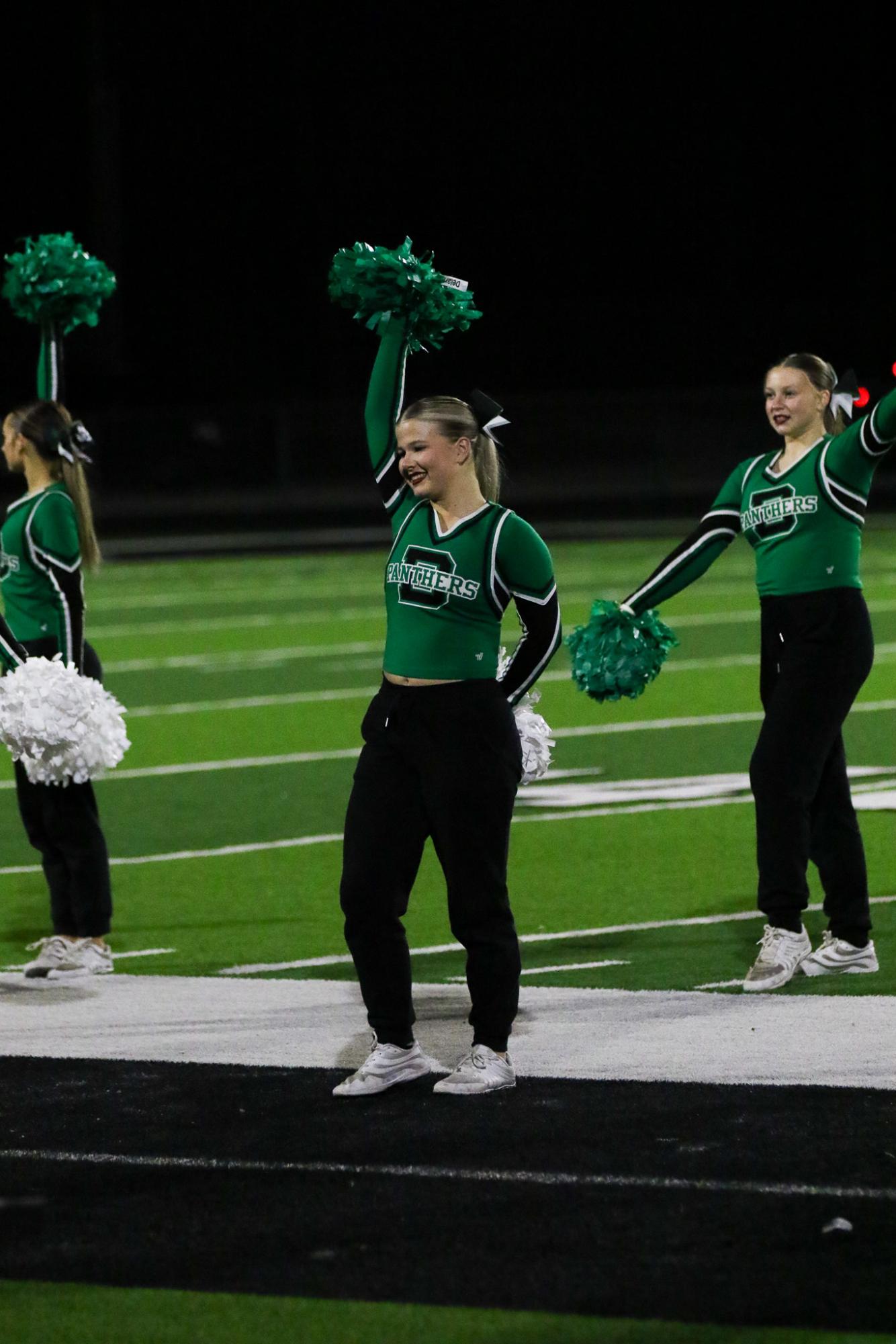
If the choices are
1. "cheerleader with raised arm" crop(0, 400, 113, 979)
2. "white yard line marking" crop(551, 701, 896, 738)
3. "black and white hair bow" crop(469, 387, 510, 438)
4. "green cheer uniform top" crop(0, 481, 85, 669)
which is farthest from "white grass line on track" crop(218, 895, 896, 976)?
"white yard line marking" crop(551, 701, 896, 738)

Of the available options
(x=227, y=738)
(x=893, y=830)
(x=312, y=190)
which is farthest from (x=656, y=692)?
(x=312, y=190)

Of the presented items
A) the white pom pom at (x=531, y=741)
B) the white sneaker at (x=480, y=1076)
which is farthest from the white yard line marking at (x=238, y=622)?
the white sneaker at (x=480, y=1076)

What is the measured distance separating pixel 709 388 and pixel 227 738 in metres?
29.4

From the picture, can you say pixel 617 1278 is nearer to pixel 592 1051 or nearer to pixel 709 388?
pixel 592 1051

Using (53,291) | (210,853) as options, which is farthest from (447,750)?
(210,853)

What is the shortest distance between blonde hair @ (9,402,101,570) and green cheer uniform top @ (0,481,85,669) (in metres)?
0.04

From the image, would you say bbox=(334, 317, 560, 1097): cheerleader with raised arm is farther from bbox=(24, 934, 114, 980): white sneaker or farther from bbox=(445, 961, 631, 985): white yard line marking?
bbox=(24, 934, 114, 980): white sneaker

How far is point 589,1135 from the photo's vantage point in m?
5.09

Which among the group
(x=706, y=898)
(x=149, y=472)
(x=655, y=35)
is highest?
(x=655, y=35)

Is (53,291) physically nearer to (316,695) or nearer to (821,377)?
(821,377)

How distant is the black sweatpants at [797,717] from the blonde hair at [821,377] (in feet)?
1.75

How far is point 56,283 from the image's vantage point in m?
7.73

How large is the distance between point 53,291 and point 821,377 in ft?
8.66

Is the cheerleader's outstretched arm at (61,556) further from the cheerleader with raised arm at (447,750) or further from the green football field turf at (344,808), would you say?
the cheerleader with raised arm at (447,750)
